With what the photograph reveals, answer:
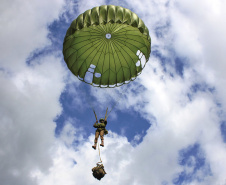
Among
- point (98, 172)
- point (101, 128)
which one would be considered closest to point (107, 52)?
point (101, 128)

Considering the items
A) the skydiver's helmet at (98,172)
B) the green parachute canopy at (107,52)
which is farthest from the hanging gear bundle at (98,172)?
the green parachute canopy at (107,52)

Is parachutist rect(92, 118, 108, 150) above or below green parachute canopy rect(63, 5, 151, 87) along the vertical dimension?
below

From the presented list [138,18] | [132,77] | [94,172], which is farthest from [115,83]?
[94,172]

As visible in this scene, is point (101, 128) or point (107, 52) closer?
point (101, 128)

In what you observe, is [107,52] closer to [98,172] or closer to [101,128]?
[101,128]

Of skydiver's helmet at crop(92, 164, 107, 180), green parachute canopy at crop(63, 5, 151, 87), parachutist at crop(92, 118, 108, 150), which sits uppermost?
green parachute canopy at crop(63, 5, 151, 87)

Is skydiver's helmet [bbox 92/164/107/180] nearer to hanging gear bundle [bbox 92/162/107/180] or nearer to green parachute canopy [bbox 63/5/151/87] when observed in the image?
hanging gear bundle [bbox 92/162/107/180]

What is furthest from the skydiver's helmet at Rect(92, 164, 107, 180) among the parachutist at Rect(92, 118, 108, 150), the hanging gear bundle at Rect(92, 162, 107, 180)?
the parachutist at Rect(92, 118, 108, 150)

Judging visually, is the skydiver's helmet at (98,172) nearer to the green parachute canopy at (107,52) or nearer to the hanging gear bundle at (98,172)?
the hanging gear bundle at (98,172)

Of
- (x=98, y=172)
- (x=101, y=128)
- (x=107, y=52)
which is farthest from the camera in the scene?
(x=107, y=52)

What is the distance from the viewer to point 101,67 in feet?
60.0

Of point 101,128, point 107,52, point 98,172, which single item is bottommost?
point 98,172

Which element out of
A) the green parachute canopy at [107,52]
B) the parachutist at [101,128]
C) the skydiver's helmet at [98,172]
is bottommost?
the skydiver's helmet at [98,172]

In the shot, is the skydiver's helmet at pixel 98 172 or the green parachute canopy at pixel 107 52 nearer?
the skydiver's helmet at pixel 98 172
